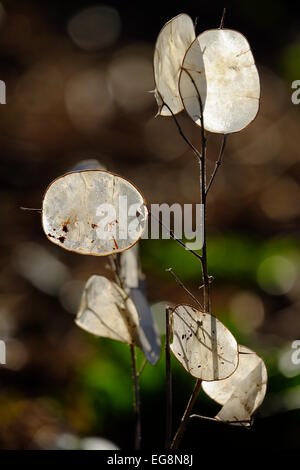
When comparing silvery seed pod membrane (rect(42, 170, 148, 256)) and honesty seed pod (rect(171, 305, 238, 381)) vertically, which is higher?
silvery seed pod membrane (rect(42, 170, 148, 256))

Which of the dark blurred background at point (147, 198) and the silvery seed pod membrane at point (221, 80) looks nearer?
the silvery seed pod membrane at point (221, 80)

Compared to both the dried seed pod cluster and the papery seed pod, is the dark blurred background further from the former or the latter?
the dried seed pod cluster

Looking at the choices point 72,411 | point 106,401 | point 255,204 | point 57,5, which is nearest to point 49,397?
point 72,411

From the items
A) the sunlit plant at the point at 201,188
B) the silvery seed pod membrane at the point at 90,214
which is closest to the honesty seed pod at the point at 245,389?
the sunlit plant at the point at 201,188

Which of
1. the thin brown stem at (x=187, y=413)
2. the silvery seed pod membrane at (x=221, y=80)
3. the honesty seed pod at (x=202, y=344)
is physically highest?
the silvery seed pod membrane at (x=221, y=80)

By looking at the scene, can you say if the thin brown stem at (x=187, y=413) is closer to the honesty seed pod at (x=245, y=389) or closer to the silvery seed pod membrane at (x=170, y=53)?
the honesty seed pod at (x=245, y=389)

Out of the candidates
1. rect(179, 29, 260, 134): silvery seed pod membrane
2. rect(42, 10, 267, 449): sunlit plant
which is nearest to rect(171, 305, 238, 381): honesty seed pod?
rect(42, 10, 267, 449): sunlit plant
